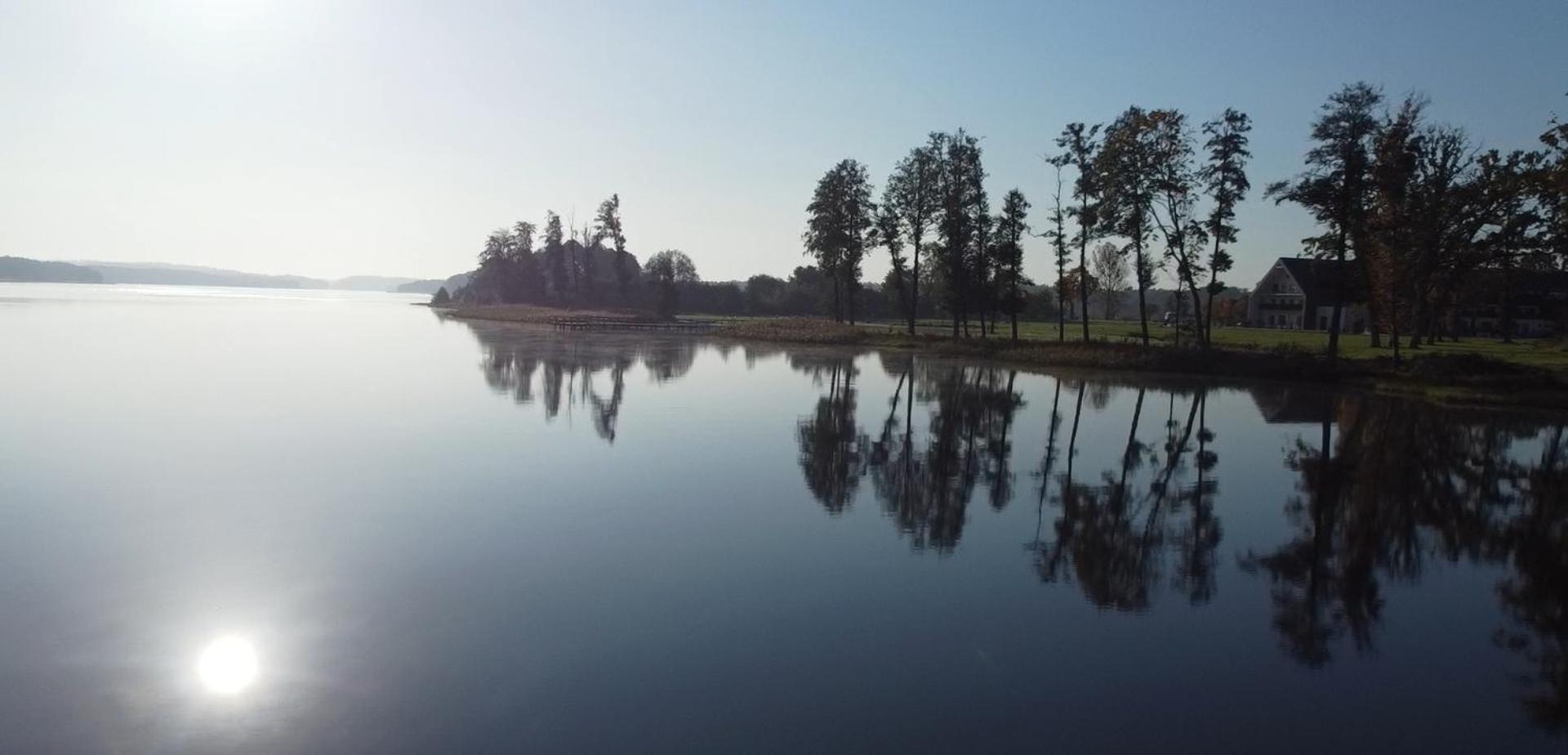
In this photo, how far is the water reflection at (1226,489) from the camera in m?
9.65

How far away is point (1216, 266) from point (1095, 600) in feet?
109

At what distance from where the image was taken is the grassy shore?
29.9 m

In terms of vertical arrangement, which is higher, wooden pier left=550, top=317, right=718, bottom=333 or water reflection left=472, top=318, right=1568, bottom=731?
wooden pier left=550, top=317, right=718, bottom=333

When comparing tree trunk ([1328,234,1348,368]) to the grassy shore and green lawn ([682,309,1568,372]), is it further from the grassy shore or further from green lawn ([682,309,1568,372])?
green lawn ([682,309,1568,372])

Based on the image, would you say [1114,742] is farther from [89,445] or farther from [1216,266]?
[1216,266]

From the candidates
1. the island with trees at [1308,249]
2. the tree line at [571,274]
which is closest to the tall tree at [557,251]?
the tree line at [571,274]

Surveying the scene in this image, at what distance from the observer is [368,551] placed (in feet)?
33.0

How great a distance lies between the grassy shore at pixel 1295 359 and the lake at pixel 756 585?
10167 millimetres

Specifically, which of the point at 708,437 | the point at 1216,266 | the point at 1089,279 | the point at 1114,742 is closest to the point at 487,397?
the point at 708,437

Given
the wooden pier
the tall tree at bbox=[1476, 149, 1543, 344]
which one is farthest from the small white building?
the wooden pier

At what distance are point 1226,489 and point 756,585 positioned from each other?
9.54 meters

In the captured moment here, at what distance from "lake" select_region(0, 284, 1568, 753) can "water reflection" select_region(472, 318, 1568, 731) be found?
87 millimetres

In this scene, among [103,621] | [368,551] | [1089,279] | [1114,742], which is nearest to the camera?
[1114,742]

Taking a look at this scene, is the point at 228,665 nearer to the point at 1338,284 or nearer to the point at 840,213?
the point at 1338,284
